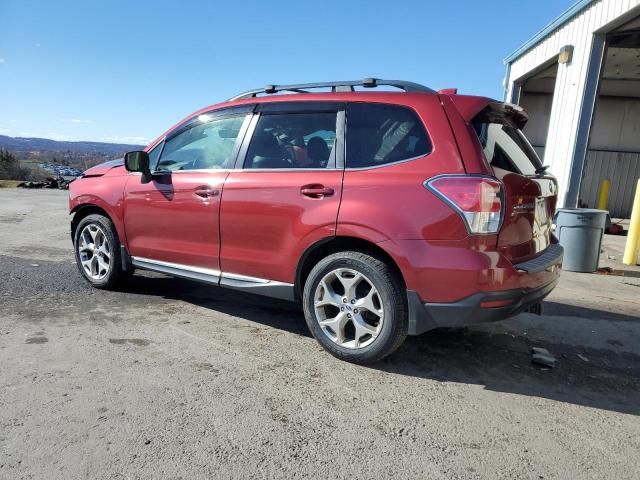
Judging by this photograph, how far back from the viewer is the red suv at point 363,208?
2.98 metres

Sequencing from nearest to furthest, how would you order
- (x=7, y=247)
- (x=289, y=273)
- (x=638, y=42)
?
1. (x=289, y=273)
2. (x=7, y=247)
3. (x=638, y=42)

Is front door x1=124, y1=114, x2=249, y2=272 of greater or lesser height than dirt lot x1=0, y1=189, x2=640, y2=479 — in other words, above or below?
above

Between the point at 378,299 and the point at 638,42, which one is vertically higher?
the point at 638,42

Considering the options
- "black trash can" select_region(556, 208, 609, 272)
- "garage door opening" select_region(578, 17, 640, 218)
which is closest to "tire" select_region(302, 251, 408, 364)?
"black trash can" select_region(556, 208, 609, 272)

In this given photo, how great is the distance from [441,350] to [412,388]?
0.76 m

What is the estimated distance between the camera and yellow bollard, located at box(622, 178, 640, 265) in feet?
23.9

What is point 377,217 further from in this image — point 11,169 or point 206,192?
point 11,169

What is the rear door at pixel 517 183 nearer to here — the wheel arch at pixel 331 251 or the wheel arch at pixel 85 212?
the wheel arch at pixel 331 251

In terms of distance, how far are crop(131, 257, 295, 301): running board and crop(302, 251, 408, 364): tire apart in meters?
0.21

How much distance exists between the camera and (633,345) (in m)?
Result: 4.06

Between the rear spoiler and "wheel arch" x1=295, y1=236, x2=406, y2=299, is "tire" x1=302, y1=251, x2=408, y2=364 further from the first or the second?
the rear spoiler

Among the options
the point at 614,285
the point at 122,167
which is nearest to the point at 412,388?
the point at 122,167

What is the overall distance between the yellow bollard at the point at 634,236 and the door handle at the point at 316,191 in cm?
607

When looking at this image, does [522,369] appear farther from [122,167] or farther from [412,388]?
[122,167]
